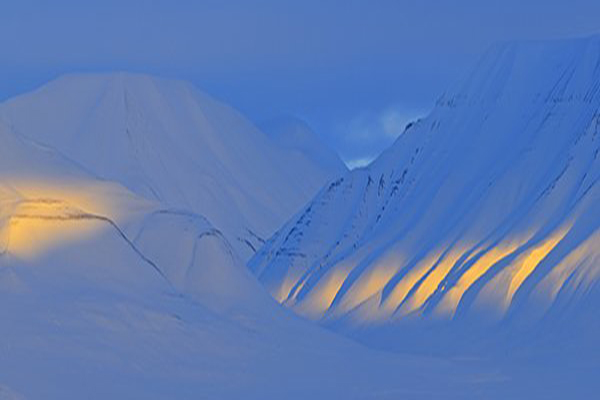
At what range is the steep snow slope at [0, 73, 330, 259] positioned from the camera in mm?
172375

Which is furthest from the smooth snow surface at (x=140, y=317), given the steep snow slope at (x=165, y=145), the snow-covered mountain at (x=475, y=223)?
the steep snow slope at (x=165, y=145)

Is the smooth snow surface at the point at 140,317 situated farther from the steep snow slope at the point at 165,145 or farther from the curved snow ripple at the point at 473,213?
the steep snow slope at the point at 165,145

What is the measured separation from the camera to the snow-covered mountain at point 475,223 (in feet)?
390

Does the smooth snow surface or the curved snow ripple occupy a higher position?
the curved snow ripple

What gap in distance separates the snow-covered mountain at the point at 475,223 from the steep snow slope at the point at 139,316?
25190 mm

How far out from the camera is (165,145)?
180m

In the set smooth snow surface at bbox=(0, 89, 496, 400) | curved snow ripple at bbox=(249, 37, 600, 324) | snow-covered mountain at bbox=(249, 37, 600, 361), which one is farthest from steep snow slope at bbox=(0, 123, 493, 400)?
curved snow ripple at bbox=(249, 37, 600, 324)

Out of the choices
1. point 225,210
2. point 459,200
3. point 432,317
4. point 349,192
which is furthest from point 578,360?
point 225,210

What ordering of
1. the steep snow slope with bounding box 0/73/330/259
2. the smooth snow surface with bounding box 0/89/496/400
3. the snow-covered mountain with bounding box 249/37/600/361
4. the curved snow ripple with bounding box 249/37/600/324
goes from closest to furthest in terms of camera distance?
the smooth snow surface with bounding box 0/89/496/400, the snow-covered mountain with bounding box 249/37/600/361, the curved snow ripple with bounding box 249/37/600/324, the steep snow slope with bounding box 0/73/330/259

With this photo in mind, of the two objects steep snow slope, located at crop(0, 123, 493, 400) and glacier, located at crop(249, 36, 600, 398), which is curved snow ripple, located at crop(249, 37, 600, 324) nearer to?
glacier, located at crop(249, 36, 600, 398)

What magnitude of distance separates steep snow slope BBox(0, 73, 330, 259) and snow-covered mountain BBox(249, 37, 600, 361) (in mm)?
17014

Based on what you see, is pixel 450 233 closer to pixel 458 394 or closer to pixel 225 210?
pixel 225 210

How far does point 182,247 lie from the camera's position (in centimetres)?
8919

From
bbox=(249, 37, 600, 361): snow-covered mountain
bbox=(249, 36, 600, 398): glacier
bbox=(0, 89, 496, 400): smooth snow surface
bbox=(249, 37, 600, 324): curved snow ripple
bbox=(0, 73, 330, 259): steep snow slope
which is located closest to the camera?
bbox=(0, 89, 496, 400): smooth snow surface
